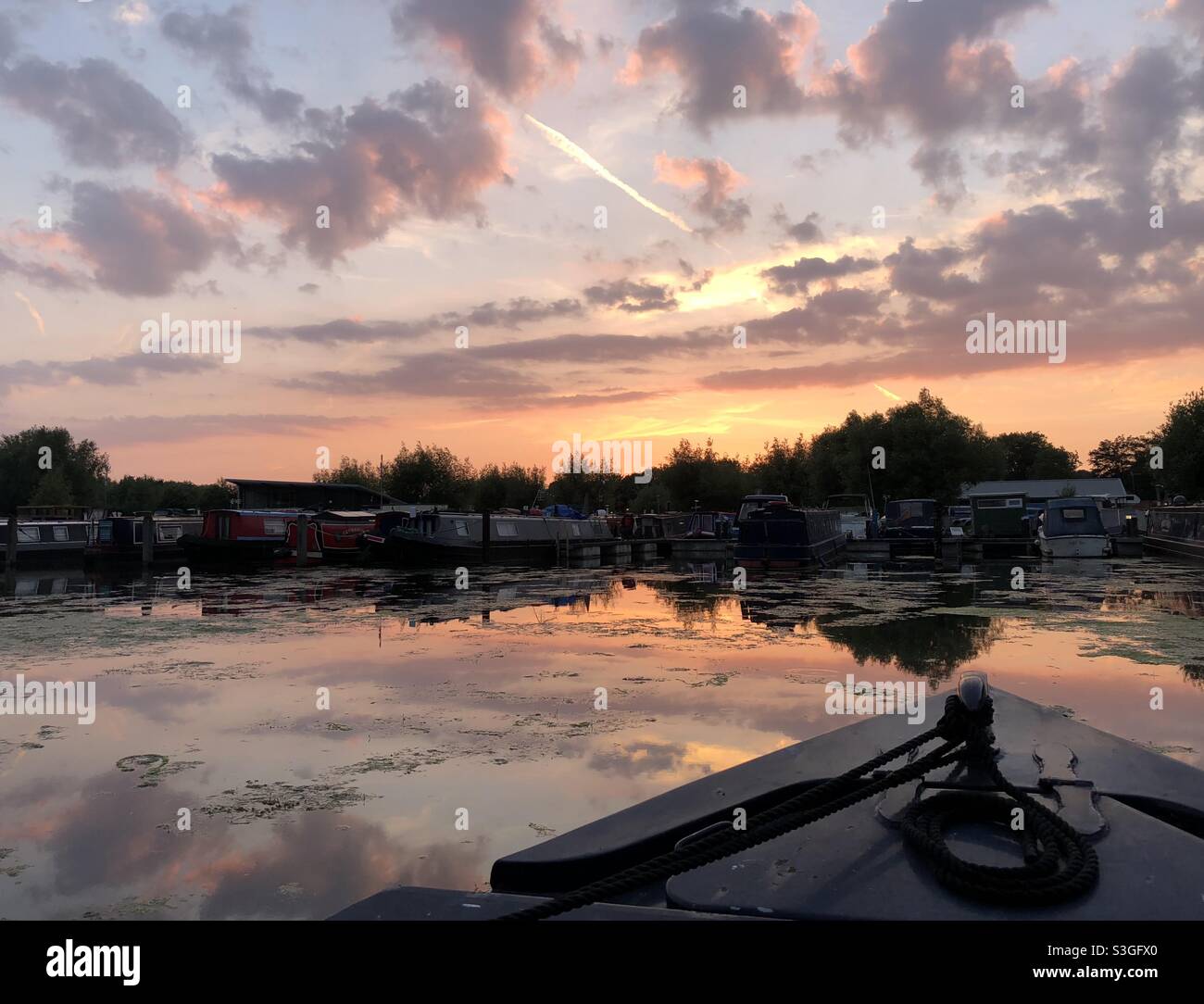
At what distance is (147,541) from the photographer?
106 feet

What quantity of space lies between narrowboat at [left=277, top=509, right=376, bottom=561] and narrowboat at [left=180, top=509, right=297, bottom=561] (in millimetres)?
444

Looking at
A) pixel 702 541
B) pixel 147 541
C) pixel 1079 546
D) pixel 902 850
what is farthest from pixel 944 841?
pixel 702 541

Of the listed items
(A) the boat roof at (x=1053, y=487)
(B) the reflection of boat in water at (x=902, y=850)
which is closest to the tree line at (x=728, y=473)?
(A) the boat roof at (x=1053, y=487)

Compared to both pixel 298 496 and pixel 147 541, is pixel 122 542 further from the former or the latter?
pixel 298 496

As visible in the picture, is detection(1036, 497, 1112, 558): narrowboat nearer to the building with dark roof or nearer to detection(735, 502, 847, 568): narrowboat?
detection(735, 502, 847, 568): narrowboat

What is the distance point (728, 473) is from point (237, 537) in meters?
65.7

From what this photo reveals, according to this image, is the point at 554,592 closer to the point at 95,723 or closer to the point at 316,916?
the point at 95,723

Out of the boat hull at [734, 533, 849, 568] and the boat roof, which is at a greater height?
the boat roof

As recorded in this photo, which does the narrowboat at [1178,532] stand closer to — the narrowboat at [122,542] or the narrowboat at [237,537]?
the narrowboat at [237,537]

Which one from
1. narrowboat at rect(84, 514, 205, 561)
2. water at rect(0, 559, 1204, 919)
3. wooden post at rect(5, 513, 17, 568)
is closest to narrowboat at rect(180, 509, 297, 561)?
narrowboat at rect(84, 514, 205, 561)

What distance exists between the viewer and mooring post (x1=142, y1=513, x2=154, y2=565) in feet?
106

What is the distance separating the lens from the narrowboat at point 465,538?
30578 mm

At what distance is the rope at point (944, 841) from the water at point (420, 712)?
6.54ft

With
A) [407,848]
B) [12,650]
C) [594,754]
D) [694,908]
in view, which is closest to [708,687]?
[594,754]
